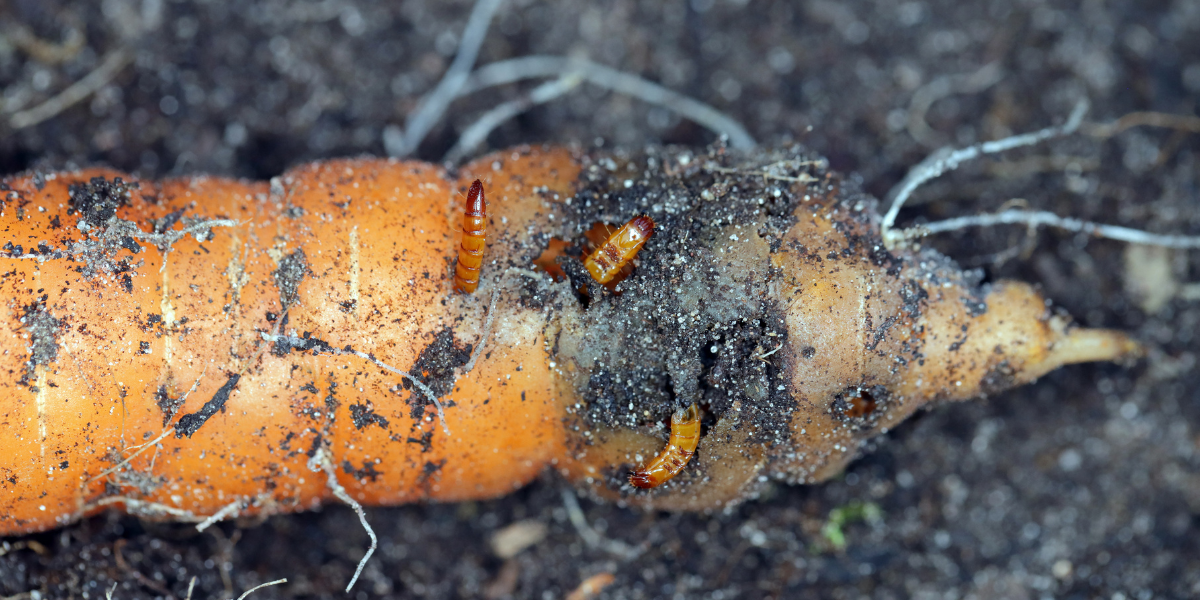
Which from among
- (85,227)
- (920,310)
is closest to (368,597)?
(85,227)

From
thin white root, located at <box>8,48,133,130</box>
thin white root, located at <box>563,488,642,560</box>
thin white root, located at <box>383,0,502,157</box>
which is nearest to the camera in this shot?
thin white root, located at <box>563,488,642,560</box>

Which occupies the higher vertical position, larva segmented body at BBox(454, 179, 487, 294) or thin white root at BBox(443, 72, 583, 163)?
thin white root at BBox(443, 72, 583, 163)

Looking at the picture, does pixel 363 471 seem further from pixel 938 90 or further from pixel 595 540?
pixel 938 90

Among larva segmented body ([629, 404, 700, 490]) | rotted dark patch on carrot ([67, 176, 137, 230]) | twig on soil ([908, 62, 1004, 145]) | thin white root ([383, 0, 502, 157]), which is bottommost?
larva segmented body ([629, 404, 700, 490])

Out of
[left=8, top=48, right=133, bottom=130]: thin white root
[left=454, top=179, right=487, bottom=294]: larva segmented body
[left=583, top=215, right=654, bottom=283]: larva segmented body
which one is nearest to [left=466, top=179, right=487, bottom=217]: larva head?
[left=454, top=179, right=487, bottom=294]: larva segmented body

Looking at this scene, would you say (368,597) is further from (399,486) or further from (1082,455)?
(1082,455)

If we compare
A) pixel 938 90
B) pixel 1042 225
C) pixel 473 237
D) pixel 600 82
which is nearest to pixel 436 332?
pixel 473 237

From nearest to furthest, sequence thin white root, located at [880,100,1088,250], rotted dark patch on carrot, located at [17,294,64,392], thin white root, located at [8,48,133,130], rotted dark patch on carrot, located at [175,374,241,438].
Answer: rotted dark patch on carrot, located at [17,294,64,392] < rotted dark patch on carrot, located at [175,374,241,438] < thin white root, located at [880,100,1088,250] < thin white root, located at [8,48,133,130]

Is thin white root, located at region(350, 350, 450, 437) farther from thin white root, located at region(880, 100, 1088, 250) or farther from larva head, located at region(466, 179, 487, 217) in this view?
thin white root, located at region(880, 100, 1088, 250)
